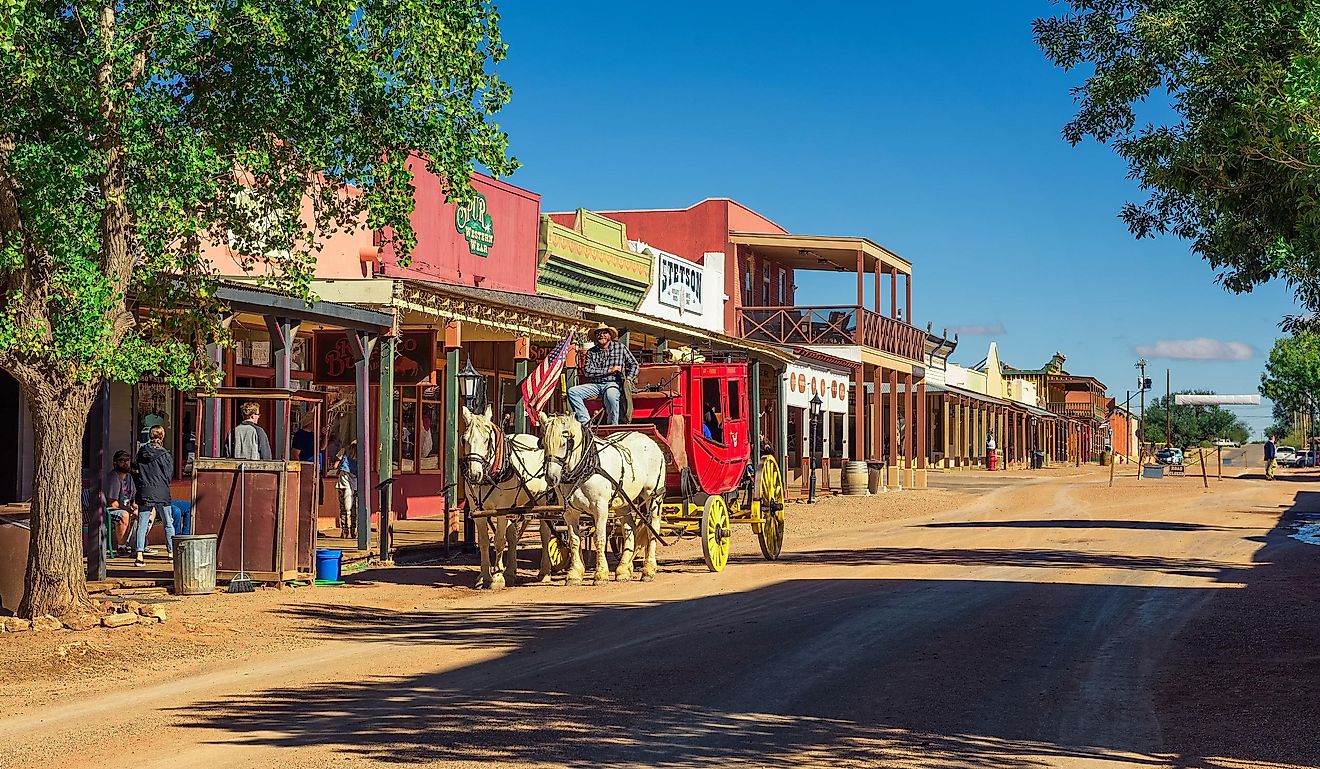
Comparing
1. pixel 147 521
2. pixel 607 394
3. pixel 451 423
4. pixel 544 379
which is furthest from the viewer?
pixel 451 423

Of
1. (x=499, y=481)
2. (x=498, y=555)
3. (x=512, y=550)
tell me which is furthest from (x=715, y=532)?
(x=499, y=481)

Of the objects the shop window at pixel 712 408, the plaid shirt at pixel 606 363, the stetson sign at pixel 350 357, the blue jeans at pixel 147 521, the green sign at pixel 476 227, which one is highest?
the green sign at pixel 476 227

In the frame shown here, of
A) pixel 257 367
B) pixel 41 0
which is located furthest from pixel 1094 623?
pixel 257 367

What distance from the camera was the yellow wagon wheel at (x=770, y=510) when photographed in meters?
18.5

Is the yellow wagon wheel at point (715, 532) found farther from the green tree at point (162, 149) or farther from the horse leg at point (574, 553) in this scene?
the green tree at point (162, 149)

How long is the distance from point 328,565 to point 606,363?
365 cm

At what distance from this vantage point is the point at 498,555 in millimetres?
15250

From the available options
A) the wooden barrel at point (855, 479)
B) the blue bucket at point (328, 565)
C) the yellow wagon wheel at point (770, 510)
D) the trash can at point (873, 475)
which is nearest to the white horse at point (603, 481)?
the blue bucket at point (328, 565)

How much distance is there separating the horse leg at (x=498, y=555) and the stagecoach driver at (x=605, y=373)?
1.51 metres

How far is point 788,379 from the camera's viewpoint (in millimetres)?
33000

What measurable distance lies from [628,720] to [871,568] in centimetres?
960

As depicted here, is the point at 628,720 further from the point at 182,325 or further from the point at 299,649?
the point at 182,325

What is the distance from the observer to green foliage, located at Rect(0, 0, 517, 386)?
1101 cm

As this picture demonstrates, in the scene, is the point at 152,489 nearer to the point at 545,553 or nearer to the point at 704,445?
the point at 545,553
